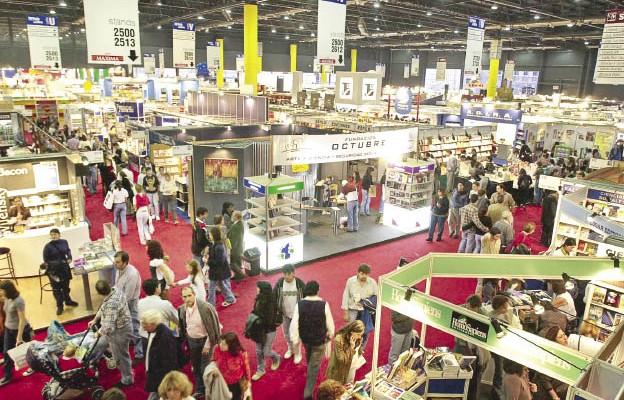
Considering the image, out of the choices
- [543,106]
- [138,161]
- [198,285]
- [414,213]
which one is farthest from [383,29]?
[198,285]

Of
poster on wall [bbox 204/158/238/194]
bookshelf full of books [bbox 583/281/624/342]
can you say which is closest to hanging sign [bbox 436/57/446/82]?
poster on wall [bbox 204/158/238/194]

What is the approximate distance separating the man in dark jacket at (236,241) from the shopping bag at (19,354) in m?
3.09

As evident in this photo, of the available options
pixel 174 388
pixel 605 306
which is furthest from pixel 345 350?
pixel 605 306

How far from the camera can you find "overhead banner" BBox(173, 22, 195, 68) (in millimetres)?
14656

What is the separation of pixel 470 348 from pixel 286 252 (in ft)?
13.4

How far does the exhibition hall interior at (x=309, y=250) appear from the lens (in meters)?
4.30

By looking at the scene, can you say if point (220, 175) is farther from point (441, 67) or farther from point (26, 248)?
point (441, 67)

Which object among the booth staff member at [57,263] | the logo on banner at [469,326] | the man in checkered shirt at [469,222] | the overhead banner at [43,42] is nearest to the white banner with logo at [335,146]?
the man in checkered shirt at [469,222]

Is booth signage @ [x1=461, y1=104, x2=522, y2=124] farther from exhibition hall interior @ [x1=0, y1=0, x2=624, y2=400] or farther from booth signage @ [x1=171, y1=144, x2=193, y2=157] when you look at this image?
booth signage @ [x1=171, y1=144, x2=193, y2=157]

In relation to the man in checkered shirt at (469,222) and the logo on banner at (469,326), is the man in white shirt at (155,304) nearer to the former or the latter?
the logo on banner at (469,326)

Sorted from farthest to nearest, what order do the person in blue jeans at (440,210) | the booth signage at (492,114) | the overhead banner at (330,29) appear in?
1. the booth signage at (492,114)
2. the overhead banner at (330,29)
3. the person in blue jeans at (440,210)

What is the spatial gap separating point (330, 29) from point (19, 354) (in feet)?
27.6

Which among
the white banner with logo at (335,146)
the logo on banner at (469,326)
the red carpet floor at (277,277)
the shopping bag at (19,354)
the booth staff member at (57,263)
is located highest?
the white banner with logo at (335,146)

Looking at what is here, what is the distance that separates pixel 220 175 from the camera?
1048 cm
